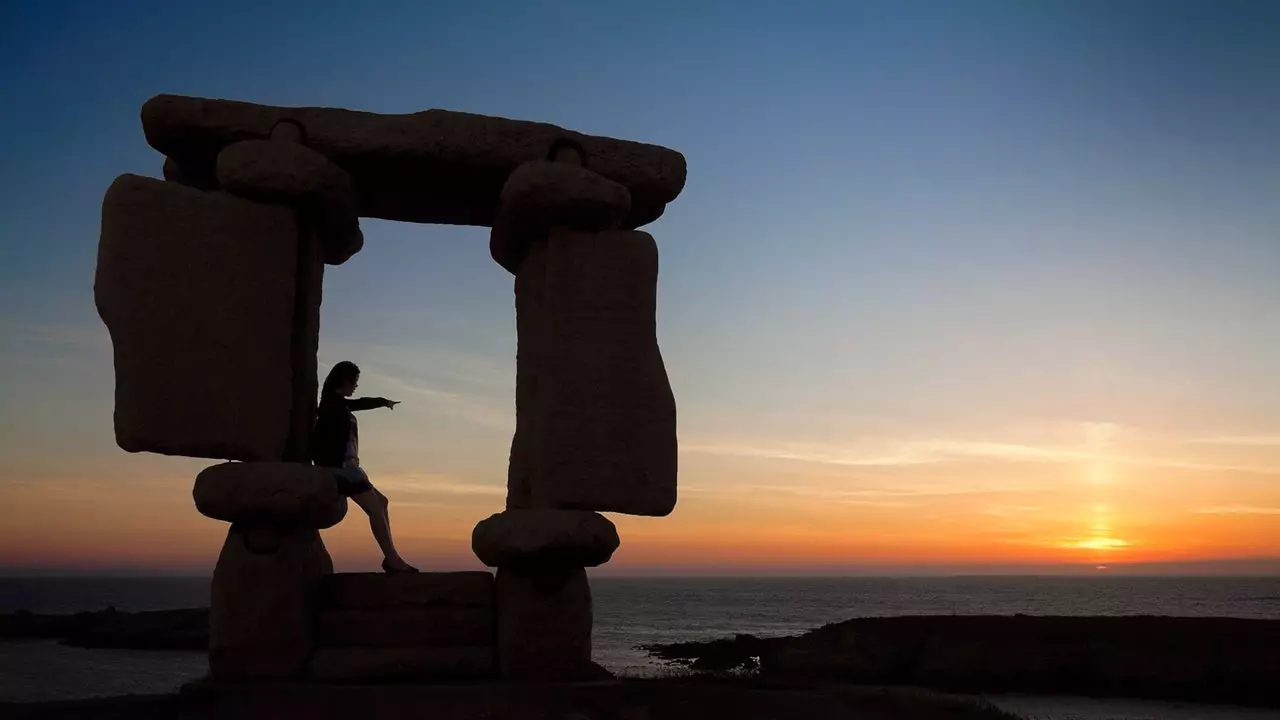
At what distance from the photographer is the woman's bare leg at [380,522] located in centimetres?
648

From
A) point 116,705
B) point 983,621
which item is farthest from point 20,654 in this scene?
point 116,705

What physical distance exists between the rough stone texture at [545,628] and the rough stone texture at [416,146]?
104 inches

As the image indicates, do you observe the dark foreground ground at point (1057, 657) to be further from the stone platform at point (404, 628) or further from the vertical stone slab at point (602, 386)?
the vertical stone slab at point (602, 386)

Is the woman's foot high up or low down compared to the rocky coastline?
up

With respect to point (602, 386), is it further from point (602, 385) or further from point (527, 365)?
point (527, 365)

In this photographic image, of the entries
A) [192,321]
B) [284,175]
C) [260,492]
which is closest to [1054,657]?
[260,492]

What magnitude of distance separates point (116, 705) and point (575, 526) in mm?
2635

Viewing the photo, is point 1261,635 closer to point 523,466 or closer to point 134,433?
point 523,466

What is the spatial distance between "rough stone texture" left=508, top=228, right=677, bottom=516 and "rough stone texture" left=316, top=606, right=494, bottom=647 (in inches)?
34.0

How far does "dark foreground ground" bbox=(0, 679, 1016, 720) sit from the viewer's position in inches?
194

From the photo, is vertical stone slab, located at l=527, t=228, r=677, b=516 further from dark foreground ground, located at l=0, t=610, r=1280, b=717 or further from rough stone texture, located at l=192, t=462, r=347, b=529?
dark foreground ground, located at l=0, t=610, r=1280, b=717

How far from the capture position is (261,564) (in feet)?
18.0

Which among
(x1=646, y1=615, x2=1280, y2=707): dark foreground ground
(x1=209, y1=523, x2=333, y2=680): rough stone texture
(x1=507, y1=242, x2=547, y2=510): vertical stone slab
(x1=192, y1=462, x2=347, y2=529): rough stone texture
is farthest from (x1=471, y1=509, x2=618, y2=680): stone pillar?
(x1=646, y1=615, x2=1280, y2=707): dark foreground ground

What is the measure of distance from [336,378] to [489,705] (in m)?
2.57
